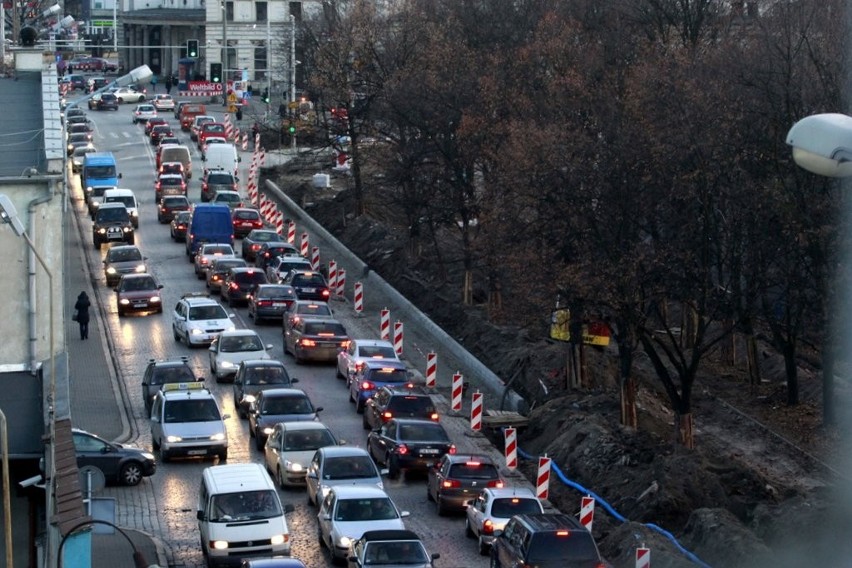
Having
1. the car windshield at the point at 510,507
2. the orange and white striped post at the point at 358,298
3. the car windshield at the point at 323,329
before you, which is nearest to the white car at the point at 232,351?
the car windshield at the point at 323,329

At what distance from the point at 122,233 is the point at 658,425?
25.0 metres

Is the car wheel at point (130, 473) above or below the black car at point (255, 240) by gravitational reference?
below

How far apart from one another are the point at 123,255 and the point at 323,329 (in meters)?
12.0

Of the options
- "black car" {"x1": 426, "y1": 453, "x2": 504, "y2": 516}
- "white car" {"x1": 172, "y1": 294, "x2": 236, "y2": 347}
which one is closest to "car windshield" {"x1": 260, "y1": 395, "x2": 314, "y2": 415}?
"black car" {"x1": 426, "y1": 453, "x2": 504, "y2": 516}

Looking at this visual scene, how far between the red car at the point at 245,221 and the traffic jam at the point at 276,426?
2.6 inches

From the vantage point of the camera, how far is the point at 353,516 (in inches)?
956

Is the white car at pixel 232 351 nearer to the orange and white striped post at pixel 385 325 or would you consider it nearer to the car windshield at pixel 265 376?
the car windshield at pixel 265 376

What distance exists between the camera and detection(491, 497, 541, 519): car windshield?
978 inches

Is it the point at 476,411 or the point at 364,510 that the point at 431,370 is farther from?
the point at 364,510

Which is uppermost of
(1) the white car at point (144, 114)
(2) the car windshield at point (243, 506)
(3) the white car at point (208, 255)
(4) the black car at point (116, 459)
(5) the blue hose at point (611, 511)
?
(1) the white car at point (144, 114)

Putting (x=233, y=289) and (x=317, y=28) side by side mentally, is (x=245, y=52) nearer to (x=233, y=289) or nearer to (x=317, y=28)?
(x=317, y=28)

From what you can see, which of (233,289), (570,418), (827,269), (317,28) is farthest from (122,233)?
(317,28)

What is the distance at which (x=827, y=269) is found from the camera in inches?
1308

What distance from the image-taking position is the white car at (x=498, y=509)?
2480 cm
